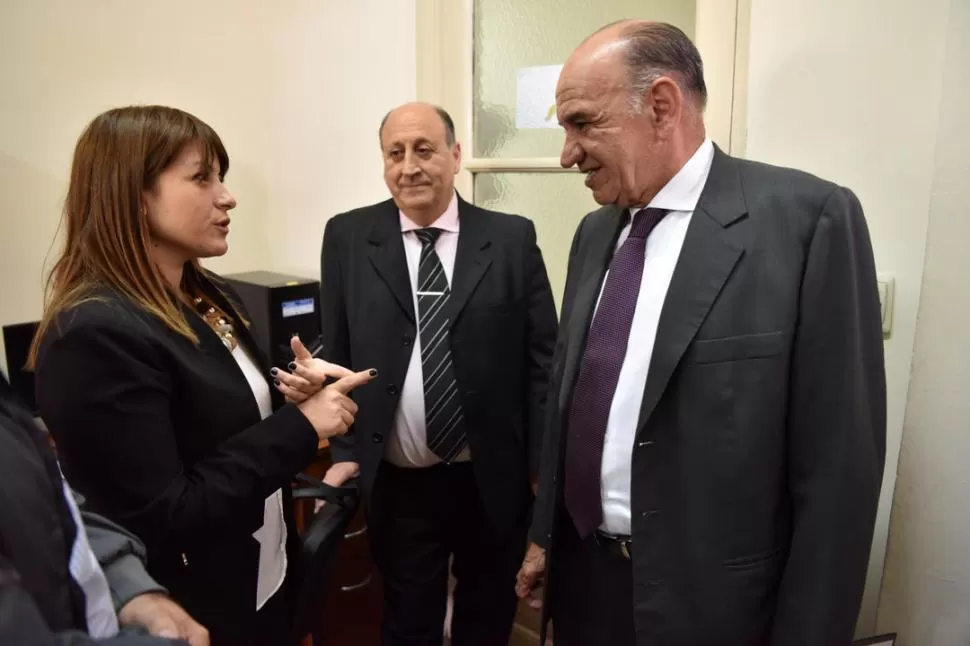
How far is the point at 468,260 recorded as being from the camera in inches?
65.6

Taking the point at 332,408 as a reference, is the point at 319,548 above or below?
below

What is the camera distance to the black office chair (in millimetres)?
1314

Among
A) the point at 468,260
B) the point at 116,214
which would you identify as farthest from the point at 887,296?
the point at 116,214

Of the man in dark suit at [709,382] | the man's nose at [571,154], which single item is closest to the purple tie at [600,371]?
the man in dark suit at [709,382]

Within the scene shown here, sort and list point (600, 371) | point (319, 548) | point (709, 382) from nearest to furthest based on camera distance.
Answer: point (709, 382) < point (600, 371) < point (319, 548)

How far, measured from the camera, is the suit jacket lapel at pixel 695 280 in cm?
98

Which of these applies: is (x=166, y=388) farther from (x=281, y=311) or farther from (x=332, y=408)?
(x=281, y=311)

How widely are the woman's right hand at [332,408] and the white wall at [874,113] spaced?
0.98 m

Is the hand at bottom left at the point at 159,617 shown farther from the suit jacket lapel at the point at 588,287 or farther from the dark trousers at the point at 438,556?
the dark trousers at the point at 438,556

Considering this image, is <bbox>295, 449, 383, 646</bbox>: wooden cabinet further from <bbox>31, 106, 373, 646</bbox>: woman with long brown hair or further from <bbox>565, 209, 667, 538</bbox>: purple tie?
<bbox>565, 209, 667, 538</bbox>: purple tie

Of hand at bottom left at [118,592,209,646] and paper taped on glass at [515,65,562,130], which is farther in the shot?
paper taped on glass at [515,65,562,130]

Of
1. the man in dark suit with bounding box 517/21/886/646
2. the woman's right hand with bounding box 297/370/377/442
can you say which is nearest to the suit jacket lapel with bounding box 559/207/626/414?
the man in dark suit with bounding box 517/21/886/646

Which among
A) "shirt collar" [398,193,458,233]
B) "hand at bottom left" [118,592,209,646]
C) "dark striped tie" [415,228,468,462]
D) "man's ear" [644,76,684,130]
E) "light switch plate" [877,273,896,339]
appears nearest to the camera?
"hand at bottom left" [118,592,209,646]

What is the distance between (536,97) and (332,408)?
1.20 m
